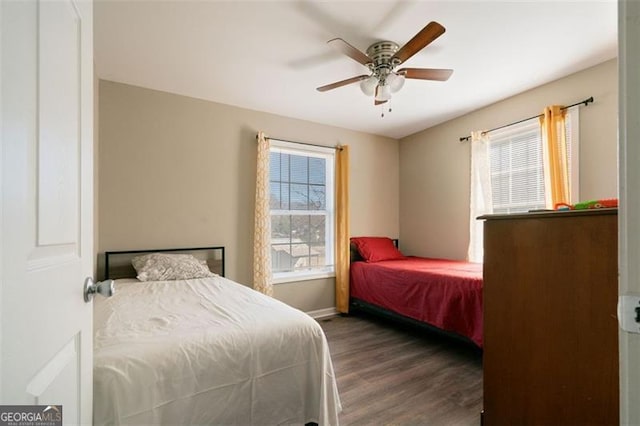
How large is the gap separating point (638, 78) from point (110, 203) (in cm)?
335

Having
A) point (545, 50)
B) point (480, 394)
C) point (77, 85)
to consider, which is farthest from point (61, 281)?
point (545, 50)

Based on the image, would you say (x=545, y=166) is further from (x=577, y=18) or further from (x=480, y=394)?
(x=480, y=394)

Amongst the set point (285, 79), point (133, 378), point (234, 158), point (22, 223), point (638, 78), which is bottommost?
point (133, 378)

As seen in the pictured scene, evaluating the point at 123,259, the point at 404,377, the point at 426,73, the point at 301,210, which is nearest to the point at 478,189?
the point at 426,73

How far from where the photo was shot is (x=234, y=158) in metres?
3.33

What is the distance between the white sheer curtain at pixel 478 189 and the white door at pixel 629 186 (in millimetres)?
3191

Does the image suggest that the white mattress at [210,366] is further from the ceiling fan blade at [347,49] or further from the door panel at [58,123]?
the ceiling fan blade at [347,49]

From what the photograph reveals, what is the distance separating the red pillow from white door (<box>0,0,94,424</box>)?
334 cm

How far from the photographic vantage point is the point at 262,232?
329 cm

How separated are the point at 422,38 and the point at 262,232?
7.76ft

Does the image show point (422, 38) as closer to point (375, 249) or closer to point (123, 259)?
point (375, 249)

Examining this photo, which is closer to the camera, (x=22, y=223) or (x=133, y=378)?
(x=22, y=223)

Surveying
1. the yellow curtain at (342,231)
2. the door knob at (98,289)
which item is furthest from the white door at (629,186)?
the yellow curtain at (342,231)

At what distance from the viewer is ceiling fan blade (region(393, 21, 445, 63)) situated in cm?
167
